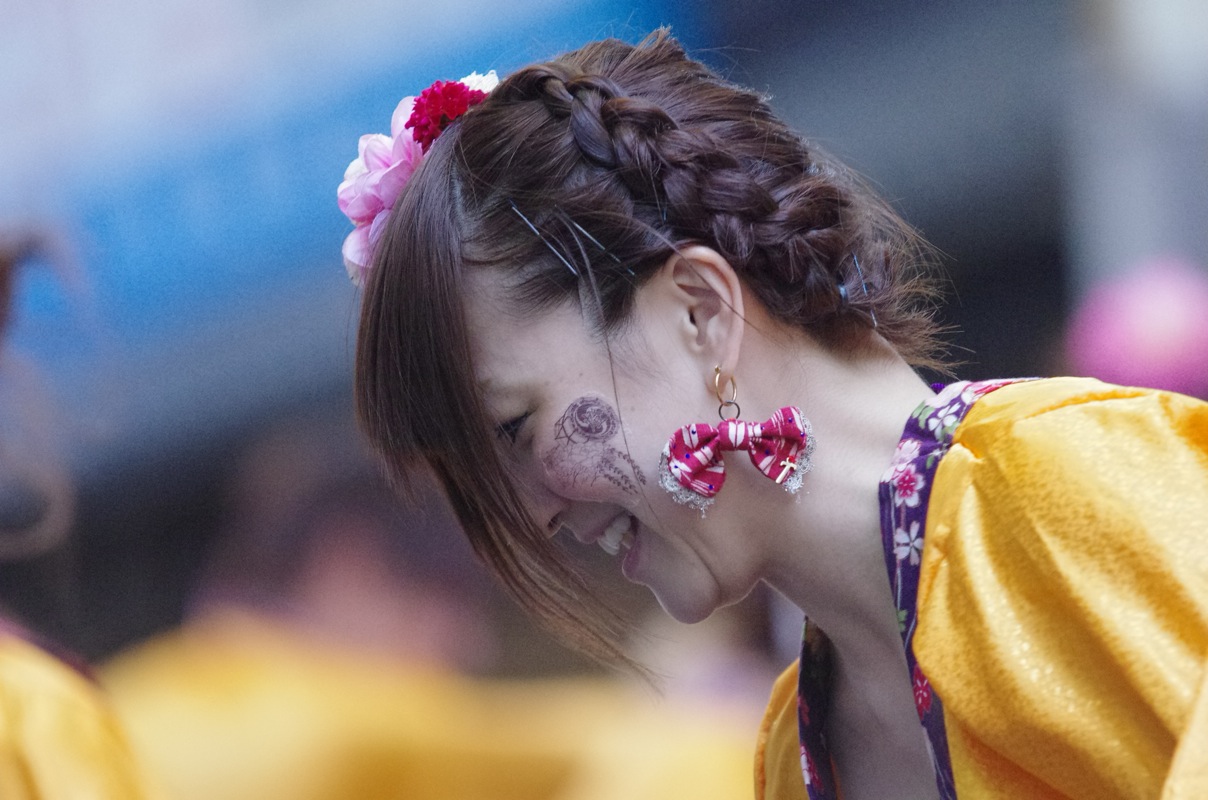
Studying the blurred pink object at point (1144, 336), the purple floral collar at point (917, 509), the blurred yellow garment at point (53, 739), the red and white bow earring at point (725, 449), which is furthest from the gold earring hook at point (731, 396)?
the blurred pink object at point (1144, 336)

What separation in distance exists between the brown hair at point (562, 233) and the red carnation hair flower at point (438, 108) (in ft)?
0.06

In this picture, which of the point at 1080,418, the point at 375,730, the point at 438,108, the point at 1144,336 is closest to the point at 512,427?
the point at 438,108

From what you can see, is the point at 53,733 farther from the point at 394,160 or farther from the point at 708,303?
the point at 708,303

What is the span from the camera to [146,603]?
1.76 meters

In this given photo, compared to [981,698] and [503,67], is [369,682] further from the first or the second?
[981,698]

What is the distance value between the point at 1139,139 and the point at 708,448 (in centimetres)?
143

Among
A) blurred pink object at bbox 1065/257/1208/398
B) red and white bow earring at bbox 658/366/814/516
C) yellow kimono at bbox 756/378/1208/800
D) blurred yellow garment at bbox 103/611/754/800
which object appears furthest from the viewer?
blurred pink object at bbox 1065/257/1208/398

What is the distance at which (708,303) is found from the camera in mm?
890

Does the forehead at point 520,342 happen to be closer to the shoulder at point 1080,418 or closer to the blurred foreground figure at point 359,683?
the shoulder at point 1080,418

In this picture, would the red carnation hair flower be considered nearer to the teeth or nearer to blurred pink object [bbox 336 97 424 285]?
blurred pink object [bbox 336 97 424 285]

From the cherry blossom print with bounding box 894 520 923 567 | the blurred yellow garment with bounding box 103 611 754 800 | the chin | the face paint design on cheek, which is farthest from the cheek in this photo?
the blurred yellow garment with bounding box 103 611 754 800

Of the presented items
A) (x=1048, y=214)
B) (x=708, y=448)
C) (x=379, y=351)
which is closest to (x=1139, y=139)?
(x=1048, y=214)

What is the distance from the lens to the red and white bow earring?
2.82 feet

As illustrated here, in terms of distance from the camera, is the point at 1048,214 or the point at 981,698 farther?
the point at 1048,214
